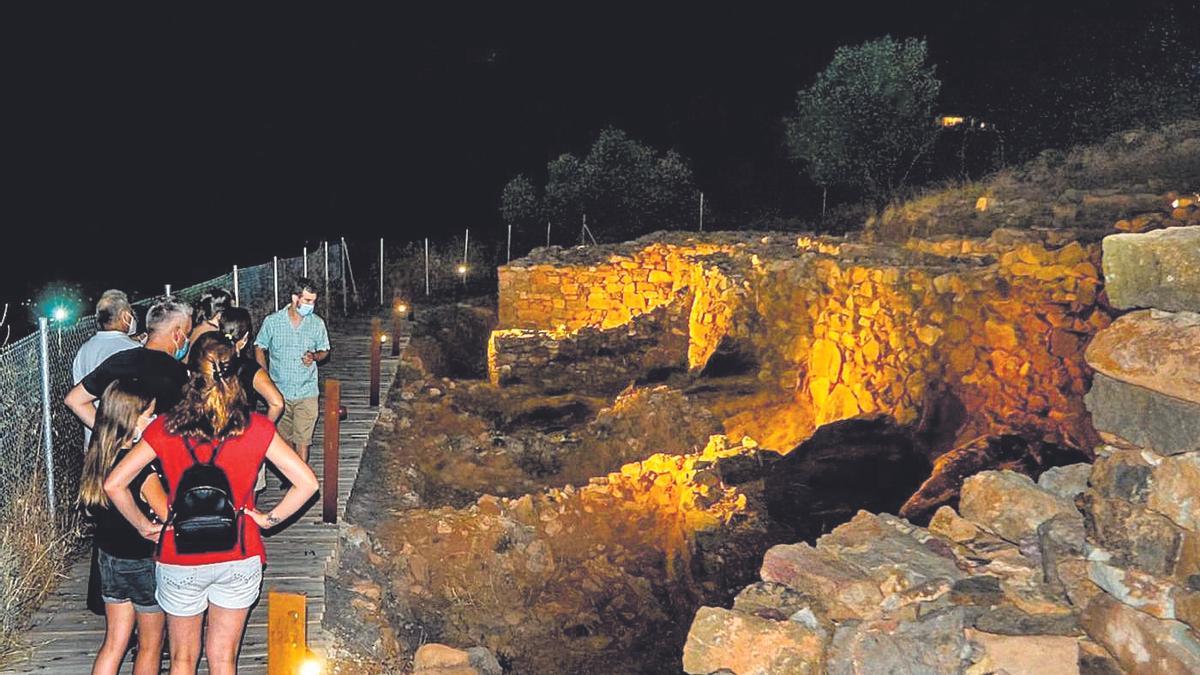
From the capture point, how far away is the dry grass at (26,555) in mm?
4895

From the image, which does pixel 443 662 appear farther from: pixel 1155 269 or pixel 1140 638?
pixel 1155 269

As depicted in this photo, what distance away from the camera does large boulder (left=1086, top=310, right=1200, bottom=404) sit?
315 centimetres

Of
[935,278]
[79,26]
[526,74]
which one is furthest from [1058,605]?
[526,74]

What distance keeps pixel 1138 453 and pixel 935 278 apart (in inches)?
313

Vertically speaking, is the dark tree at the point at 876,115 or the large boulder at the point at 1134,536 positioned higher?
the dark tree at the point at 876,115

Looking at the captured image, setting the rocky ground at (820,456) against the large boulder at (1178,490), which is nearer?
the large boulder at (1178,490)

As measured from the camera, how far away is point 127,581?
4066 mm

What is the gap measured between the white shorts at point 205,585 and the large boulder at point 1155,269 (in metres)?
3.60

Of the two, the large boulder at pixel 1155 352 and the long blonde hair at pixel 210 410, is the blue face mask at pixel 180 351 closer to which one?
the long blonde hair at pixel 210 410

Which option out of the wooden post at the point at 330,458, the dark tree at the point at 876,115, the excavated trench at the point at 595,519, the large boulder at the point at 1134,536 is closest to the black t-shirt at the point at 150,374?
the excavated trench at the point at 595,519

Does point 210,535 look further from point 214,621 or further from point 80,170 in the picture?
point 80,170

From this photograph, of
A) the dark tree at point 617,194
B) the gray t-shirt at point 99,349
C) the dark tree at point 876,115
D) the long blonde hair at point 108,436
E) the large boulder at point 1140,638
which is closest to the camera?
the large boulder at point 1140,638

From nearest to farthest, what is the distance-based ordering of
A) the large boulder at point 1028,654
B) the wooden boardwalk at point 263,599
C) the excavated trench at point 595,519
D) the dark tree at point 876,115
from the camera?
1. the large boulder at point 1028,654
2. the wooden boardwalk at point 263,599
3. the excavated trench at point 595,519
4. the dark tree at point 876,115

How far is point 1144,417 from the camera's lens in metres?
3.35
